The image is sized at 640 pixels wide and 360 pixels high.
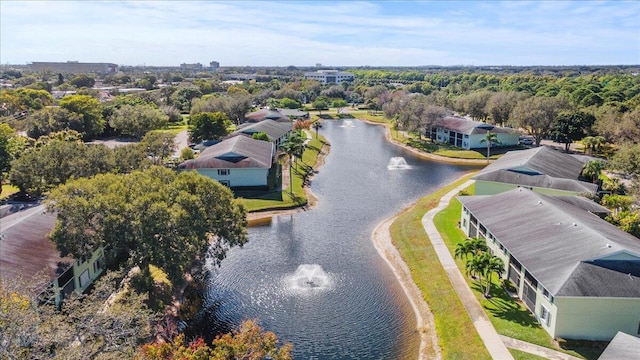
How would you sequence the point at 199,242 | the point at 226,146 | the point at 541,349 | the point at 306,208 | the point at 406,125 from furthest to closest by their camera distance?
the point at 406,125 → the point at 226,146 → the point at 306,208 → the point at 199,242 → the point at 541,349

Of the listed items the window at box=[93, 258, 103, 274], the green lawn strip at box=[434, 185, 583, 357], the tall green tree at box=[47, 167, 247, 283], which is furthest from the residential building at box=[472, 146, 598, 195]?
the window at box=[93, 258, 103, 274]

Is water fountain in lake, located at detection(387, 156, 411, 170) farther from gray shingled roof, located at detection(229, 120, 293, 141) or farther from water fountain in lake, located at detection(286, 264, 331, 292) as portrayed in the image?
water fountain in lake, located at detection(286, 264, 331, 292)

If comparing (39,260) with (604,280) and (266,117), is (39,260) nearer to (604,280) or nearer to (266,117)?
(604,280)

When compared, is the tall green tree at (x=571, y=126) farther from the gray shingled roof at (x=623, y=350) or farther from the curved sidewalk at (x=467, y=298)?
the gray shingled roof at (x=623, y=350)

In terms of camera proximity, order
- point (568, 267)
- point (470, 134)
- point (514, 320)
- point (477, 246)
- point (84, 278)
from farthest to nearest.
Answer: point (470, 134)
point (477, 246)
point (84, 278)
point (514, 320)
point (568, 267)

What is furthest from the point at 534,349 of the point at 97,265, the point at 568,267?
the point at 97,265

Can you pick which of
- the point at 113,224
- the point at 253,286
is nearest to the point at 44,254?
the point at 113,224

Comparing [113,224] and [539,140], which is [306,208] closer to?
[113,224]
